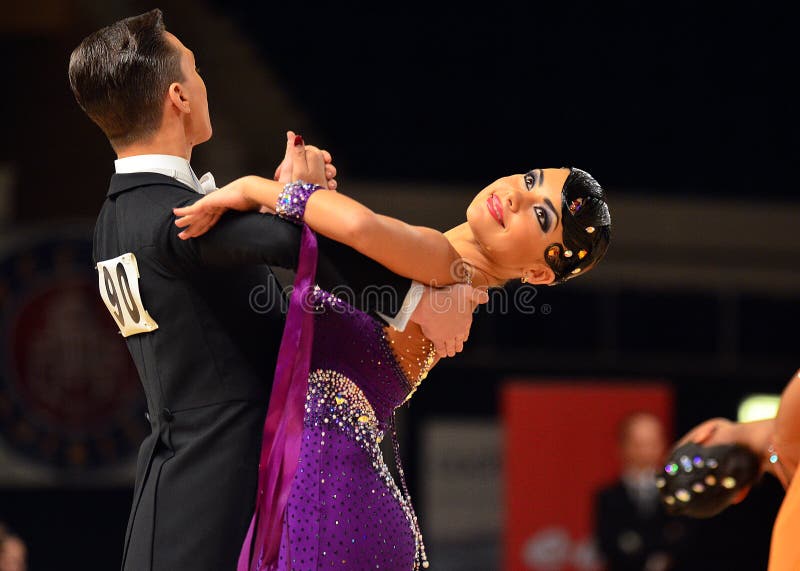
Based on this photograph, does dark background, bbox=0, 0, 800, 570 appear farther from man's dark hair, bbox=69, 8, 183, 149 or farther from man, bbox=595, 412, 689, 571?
man's dark hair, bbox=69, 8, 183, 149

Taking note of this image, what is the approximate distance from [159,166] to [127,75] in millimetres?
165

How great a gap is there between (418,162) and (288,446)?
6.02m

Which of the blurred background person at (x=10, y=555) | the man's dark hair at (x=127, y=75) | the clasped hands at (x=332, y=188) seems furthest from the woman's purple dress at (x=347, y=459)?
the blurred background person at (x=10, y=555)

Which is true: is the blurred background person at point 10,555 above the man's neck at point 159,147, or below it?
below

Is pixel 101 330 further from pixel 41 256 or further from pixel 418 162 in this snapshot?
pixel 418 162

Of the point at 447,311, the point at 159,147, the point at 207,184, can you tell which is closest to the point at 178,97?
the point at 159,147

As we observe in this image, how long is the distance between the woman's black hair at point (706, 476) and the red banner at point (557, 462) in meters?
4.70

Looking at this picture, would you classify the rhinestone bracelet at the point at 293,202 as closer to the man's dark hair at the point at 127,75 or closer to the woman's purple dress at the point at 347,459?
the woman's purple dress at the point at 347,459

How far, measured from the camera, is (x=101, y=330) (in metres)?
6.37

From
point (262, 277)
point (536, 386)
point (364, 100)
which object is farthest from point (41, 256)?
point (262, 277)

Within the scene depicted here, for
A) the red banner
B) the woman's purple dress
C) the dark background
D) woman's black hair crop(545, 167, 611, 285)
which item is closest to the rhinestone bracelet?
the woman's purple dress

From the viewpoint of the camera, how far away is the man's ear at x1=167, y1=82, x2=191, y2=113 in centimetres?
204

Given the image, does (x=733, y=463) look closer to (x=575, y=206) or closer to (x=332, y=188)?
(x=575, y=206)

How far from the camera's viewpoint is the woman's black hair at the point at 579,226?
2184 mm
